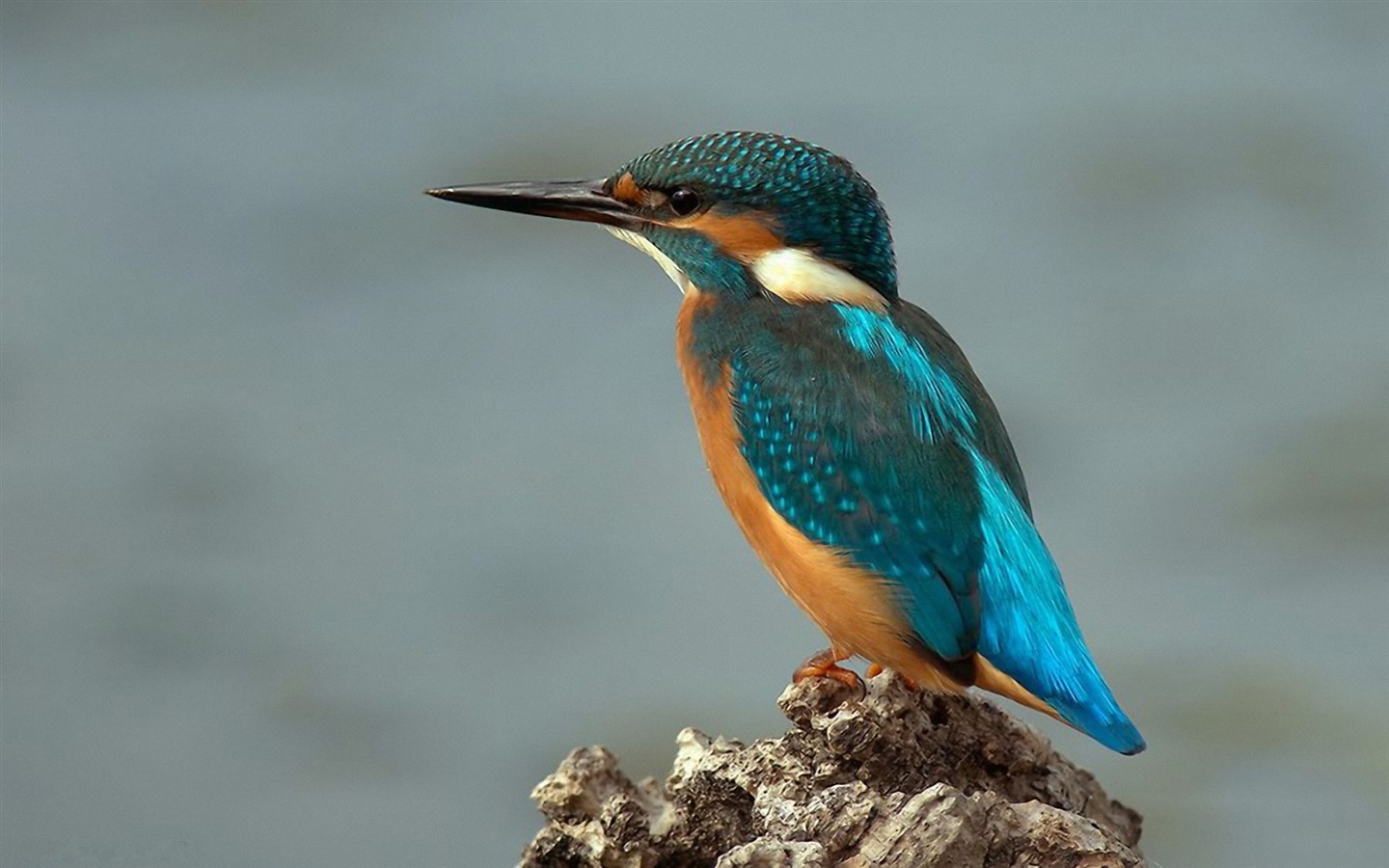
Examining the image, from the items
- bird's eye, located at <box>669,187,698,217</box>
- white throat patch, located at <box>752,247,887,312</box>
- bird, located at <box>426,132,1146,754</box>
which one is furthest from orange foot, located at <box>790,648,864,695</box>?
bird's eye, located at <box>669,187,698,217</box>

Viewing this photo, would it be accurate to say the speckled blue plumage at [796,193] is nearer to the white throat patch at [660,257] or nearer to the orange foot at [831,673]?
the white throat patch at [660,257]

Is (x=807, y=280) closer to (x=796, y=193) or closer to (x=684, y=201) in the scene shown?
(x=796, y=193)

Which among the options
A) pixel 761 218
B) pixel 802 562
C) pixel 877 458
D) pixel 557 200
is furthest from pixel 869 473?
pixel 557 200

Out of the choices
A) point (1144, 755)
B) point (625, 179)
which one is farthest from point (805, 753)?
point (1144, 755)

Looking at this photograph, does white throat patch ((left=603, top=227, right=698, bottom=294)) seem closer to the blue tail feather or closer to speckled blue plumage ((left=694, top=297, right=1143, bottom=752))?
speckled blue plumage ((left=694, top=297, right=1143, bottom=752))

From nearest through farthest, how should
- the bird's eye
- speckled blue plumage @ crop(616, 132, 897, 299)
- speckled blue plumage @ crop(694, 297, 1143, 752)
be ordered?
1. speckled blue plumage @ crop(694, 297, 1143, 752)
2. speckled blue plumage @ crop(616, 132, 897, 299)
3. the bird's eye

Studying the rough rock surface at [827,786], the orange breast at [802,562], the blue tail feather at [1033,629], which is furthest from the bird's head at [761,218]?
the rough rock surface at [827,786]
